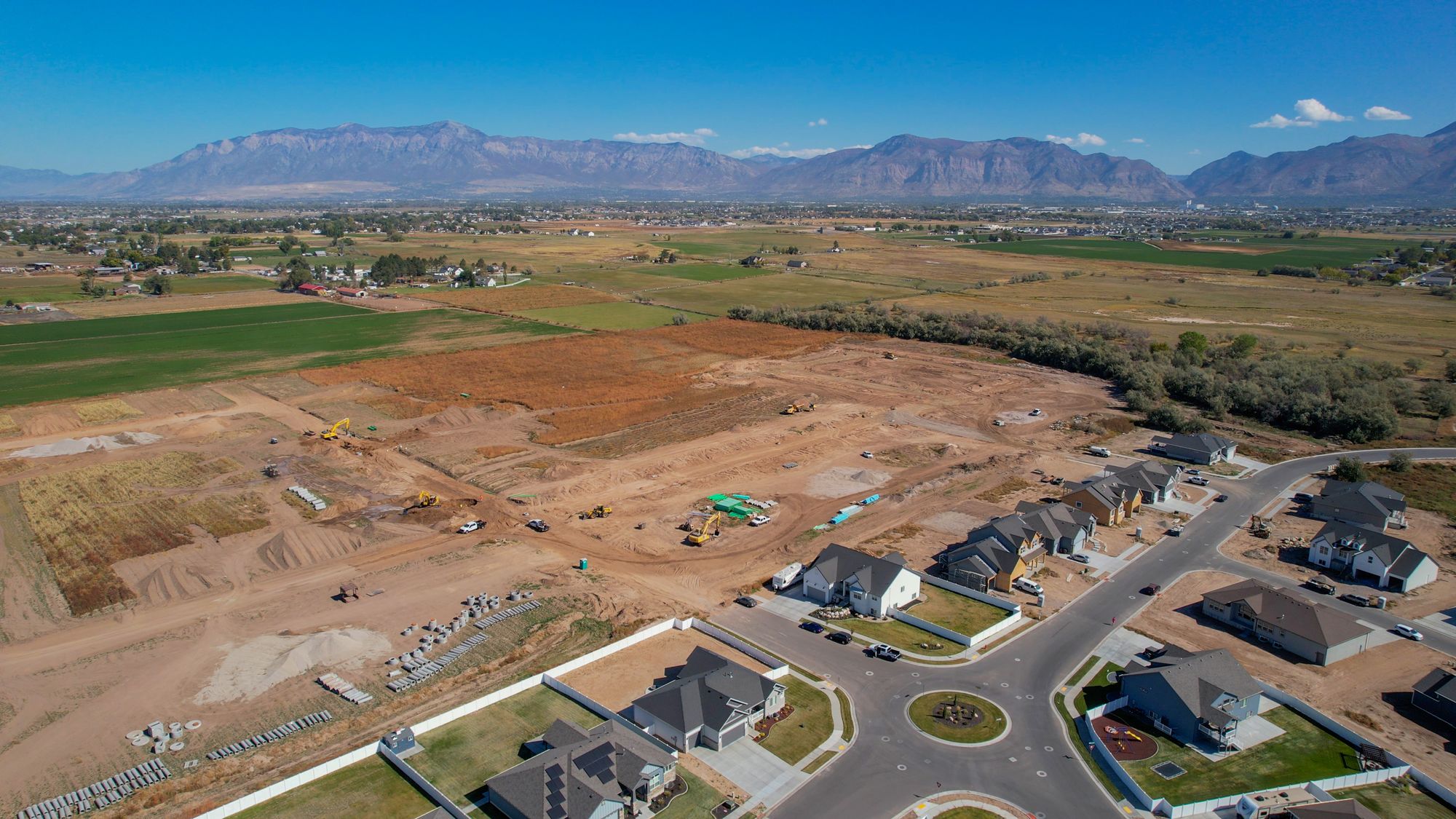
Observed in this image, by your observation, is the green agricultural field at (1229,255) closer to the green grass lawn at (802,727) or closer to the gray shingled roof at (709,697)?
the green grass lawn at (802,727)

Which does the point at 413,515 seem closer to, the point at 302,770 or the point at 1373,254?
the point at 302,770

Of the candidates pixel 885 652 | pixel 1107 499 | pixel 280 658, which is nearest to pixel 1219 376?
pixel 1107 499

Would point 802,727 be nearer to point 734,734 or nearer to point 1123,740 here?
point 734,734

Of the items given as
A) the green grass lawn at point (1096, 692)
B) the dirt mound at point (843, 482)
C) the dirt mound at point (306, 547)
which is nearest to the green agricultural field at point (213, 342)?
the dirt mound at point (306, 547)

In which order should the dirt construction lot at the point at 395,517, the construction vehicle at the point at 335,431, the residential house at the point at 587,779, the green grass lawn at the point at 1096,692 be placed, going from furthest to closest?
the construction vehicle at the point at 335,431 < the dirt construction lot at the point at 395,517 < the green grass lawn at the point at 1096,692 < the residential house at the point at 587,779

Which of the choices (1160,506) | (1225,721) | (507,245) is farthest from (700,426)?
(507,245)

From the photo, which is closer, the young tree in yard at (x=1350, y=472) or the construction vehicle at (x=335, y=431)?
the young tree in yard at (x=1350, y=472)
